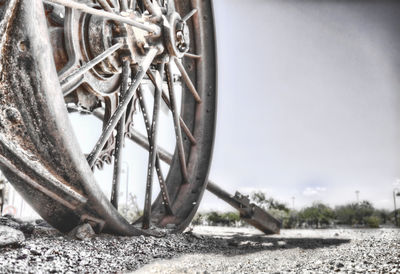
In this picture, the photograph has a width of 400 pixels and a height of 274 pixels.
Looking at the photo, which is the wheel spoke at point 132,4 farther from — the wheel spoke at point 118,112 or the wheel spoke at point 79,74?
the wheel spoke at point 79,74

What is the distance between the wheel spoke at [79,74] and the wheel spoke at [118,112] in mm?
299

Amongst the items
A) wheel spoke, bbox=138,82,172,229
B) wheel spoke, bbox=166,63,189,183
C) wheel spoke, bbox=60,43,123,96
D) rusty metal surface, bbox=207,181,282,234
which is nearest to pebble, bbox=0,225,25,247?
wheel spoke, bbox=60,43,123,96

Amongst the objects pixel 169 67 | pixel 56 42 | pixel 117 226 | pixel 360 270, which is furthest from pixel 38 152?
pixel 169 67

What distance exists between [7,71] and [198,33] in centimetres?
308

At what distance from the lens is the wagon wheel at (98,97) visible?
1986mm

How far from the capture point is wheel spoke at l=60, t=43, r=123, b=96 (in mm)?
2525

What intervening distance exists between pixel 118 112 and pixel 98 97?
30.9 inches

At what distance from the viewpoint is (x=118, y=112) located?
2.88 metres

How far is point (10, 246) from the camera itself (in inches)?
81.7

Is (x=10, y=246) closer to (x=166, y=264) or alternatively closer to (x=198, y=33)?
(x=166, y=264)

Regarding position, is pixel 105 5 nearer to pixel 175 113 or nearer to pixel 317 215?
pixel 175 113

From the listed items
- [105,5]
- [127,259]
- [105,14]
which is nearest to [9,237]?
[127,259]

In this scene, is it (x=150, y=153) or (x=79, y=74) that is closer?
(x=79, y=74)

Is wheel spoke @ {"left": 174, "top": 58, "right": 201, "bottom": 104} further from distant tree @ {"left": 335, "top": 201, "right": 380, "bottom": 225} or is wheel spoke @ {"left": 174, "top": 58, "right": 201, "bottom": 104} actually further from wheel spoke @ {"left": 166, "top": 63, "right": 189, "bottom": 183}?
distant tree @ {"left": 335, "top": 201, "right": 380, "bottom": 225}
